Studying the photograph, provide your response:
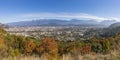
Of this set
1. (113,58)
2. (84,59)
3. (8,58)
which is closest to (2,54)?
(8,58)

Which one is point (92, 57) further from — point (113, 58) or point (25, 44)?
point (25, 44)

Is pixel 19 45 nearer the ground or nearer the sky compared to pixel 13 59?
nearer the ground

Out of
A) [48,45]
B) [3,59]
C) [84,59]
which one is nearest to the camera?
[3,59]

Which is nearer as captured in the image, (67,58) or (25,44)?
(67,58)

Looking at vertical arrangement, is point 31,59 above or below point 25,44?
above

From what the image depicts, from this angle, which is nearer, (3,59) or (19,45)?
(3,59)

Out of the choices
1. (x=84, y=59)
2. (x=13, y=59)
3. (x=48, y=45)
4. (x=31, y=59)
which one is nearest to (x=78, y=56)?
(x=84, y=59)

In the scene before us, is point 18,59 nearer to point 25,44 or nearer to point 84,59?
point 84,59

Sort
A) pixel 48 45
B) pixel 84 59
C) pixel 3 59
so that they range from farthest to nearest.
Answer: pixel 48 45 < pixel 84 59 < pixel 3 59

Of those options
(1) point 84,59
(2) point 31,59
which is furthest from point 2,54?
(1) point 84,59
